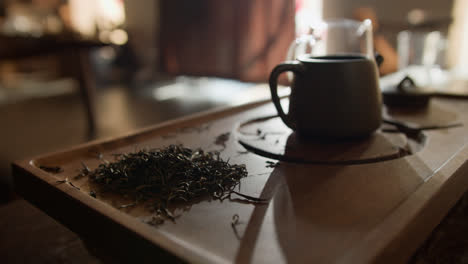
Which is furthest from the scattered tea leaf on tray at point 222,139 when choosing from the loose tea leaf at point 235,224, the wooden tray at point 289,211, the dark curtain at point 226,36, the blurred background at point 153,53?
the dark curtain at point 226,36

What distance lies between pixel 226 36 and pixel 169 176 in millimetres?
3172

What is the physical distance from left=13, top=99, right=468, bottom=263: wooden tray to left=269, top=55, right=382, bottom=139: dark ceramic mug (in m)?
0.04

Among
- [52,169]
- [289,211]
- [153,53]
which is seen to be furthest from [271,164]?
[153,53]

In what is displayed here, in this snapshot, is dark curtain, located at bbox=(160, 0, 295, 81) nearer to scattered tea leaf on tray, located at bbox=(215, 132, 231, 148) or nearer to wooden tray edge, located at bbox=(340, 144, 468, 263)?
scattered tea leaf on tray, located at bbox=(215, 132, 231, 148)

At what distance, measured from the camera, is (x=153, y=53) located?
169 inches

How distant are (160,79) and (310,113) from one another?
3877mm

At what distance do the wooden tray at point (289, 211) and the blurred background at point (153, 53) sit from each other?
104 cm

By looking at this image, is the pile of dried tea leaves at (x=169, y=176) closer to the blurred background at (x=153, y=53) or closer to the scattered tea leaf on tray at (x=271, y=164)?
the scattered tea leaf on tray at (x=271, y=164)

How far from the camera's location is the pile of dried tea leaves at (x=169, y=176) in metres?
0.45

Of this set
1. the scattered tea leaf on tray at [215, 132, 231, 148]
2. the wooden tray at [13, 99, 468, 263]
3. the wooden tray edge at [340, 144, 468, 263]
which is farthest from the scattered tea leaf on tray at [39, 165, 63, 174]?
the wooden tray edge at [340, 144, 468, 263]

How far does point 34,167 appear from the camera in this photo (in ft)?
1.77

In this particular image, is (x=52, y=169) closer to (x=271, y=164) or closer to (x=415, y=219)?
(x=271, y=164)

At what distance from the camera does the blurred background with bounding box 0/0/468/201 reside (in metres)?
2.22

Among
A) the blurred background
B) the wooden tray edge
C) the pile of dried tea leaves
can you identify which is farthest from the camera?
the blurred background
